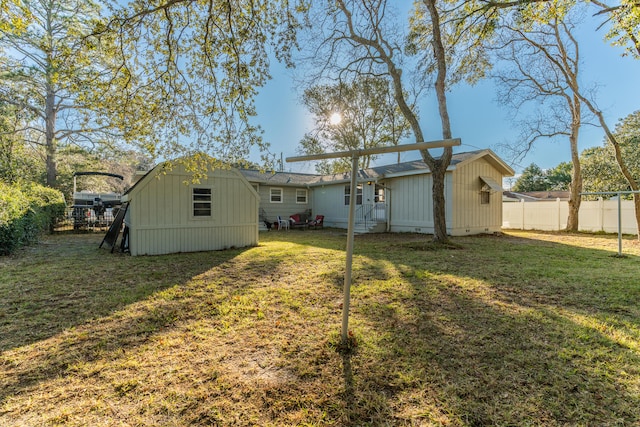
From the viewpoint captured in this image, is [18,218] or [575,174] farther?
[575,174]

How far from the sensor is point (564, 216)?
47.8 ft

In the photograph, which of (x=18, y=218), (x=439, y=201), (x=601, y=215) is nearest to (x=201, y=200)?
(x=18, y=218)

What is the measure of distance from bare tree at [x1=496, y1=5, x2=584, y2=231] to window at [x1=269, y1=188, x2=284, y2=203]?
489 inches

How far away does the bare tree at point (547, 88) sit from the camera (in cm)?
1319

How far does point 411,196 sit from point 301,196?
7.39m

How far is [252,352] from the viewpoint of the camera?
2.69 m

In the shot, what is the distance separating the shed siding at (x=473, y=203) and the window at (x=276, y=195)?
9492 millimetres

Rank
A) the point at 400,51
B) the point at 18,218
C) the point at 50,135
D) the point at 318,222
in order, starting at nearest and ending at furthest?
the point at 18,218 → the point at 400,51 → the point at 50,135 → the point at 318,222

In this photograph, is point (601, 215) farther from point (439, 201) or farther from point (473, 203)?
point (439, 201)

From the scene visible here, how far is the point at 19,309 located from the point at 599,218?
19947mm

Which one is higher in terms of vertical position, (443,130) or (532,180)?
(532,180)

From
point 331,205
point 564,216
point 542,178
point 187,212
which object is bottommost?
point 564,216

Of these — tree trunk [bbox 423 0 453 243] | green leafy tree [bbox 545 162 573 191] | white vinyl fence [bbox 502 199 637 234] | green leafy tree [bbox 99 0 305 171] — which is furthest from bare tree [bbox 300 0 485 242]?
green leafy tree [bbox 545 162 573 191]

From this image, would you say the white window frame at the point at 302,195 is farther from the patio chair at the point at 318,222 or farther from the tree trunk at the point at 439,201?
the tree trunk at the point at 439,201
